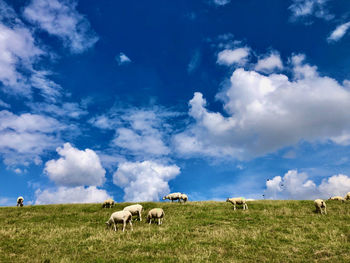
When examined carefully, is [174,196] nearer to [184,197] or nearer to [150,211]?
[184,197]

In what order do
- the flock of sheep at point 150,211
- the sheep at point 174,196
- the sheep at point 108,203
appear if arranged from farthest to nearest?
the sheep at point 174,196
the sheep at point 108,203
the flock of sheep at point 150,211

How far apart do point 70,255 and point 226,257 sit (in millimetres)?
9548

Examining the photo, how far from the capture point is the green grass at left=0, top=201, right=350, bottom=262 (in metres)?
14.6

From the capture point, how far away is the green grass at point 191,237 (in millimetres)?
14617

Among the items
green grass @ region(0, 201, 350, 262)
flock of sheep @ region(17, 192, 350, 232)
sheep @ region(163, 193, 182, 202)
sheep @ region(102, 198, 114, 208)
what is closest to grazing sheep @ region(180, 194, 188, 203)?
flock of sheep @ region(17, 192, 350, 232)

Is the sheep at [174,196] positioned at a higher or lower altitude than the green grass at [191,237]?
higher

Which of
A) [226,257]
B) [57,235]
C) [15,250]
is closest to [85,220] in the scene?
[57,235]

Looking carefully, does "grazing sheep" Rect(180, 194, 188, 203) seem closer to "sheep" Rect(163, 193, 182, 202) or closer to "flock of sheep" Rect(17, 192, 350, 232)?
"flock of sheep" Rect(17, 192, 350, 232)

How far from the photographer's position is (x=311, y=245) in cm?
1644

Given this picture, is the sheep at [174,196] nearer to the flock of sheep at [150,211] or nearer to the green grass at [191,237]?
the flock of sheep at [150,211]

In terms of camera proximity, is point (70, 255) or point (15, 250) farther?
point (15, 250)

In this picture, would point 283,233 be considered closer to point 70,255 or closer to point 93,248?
point 93,248

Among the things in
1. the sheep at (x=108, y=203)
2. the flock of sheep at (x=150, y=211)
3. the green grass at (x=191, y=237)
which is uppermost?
the sheep at (x=108, y=203)

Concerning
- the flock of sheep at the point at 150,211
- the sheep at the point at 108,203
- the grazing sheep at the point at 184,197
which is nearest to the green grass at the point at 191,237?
the flock of sheep at the point at 150,211
